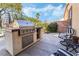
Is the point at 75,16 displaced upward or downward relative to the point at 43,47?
upward

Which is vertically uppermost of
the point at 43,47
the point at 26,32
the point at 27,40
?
the point at 26,32

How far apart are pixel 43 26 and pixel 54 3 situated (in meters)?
0.41

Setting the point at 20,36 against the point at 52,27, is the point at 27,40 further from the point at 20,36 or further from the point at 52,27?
the point at 52,27

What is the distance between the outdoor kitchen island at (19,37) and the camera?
2164 millimetres

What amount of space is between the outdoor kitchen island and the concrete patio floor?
0.25 feet

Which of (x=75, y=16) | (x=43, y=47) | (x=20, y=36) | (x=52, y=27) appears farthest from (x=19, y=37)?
(x=75, y=16)

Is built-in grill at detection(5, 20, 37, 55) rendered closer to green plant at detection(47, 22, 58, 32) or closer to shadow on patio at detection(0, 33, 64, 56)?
shadow on patio at detection(0, 33, 64, 56)

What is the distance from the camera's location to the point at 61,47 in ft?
7.54

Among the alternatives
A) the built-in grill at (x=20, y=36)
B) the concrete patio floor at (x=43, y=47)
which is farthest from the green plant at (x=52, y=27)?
the built-in grill at (x=20, y=36)

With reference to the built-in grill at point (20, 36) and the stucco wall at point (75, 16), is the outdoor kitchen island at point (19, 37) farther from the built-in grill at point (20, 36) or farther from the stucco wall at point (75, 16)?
the stucco wall at point (75, 16)

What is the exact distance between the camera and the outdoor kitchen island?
85.2 inches

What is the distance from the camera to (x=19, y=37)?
2.20 metres

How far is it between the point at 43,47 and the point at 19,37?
1.39 feet

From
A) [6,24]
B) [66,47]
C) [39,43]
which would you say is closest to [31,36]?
[39,43]
